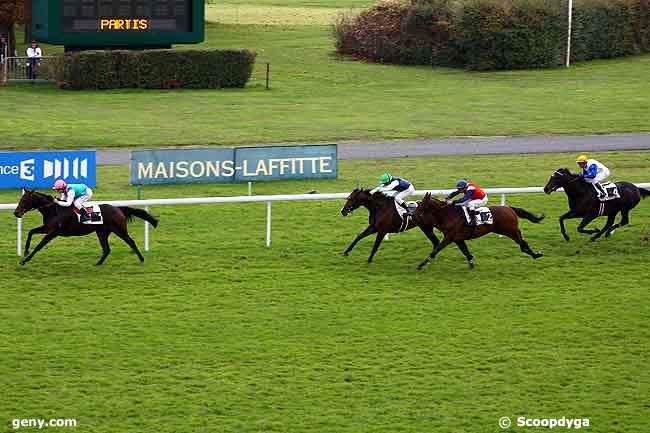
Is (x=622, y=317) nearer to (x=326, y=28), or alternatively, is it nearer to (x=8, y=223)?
(x=8, y=223)

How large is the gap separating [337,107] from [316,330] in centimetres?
1831

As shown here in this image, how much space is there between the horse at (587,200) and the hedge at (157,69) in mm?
18323

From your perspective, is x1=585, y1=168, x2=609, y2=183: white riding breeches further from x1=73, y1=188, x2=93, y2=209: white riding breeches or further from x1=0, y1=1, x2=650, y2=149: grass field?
x1=0, y1=1, x2=650, y2=149: grass field

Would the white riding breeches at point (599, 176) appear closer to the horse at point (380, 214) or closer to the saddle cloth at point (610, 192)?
the saddle cloth at point (610, 192)

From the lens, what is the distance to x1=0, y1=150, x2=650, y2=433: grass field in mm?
12469

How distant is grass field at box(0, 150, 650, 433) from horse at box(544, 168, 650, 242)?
34cm

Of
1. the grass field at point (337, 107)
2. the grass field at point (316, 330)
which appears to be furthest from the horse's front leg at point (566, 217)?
the grass field at point (337, 107)

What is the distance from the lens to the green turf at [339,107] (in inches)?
1107

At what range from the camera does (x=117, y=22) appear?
110 ft

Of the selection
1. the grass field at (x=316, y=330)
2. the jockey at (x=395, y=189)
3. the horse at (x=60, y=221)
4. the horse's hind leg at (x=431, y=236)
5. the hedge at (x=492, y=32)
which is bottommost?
the grass field at (x=316, y=330)

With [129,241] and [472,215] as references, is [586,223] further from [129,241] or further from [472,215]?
[129,241]

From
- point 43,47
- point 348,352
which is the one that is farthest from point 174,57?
point 348,352

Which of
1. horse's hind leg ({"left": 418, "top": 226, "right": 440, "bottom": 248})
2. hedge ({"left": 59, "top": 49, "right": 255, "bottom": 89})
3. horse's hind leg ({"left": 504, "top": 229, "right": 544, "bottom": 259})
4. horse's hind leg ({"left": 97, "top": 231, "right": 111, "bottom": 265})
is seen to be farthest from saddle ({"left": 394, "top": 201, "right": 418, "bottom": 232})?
hedge ({"left": 59, "top": 49, "right": 255, "bottom": 89})

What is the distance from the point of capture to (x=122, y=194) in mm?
21469
